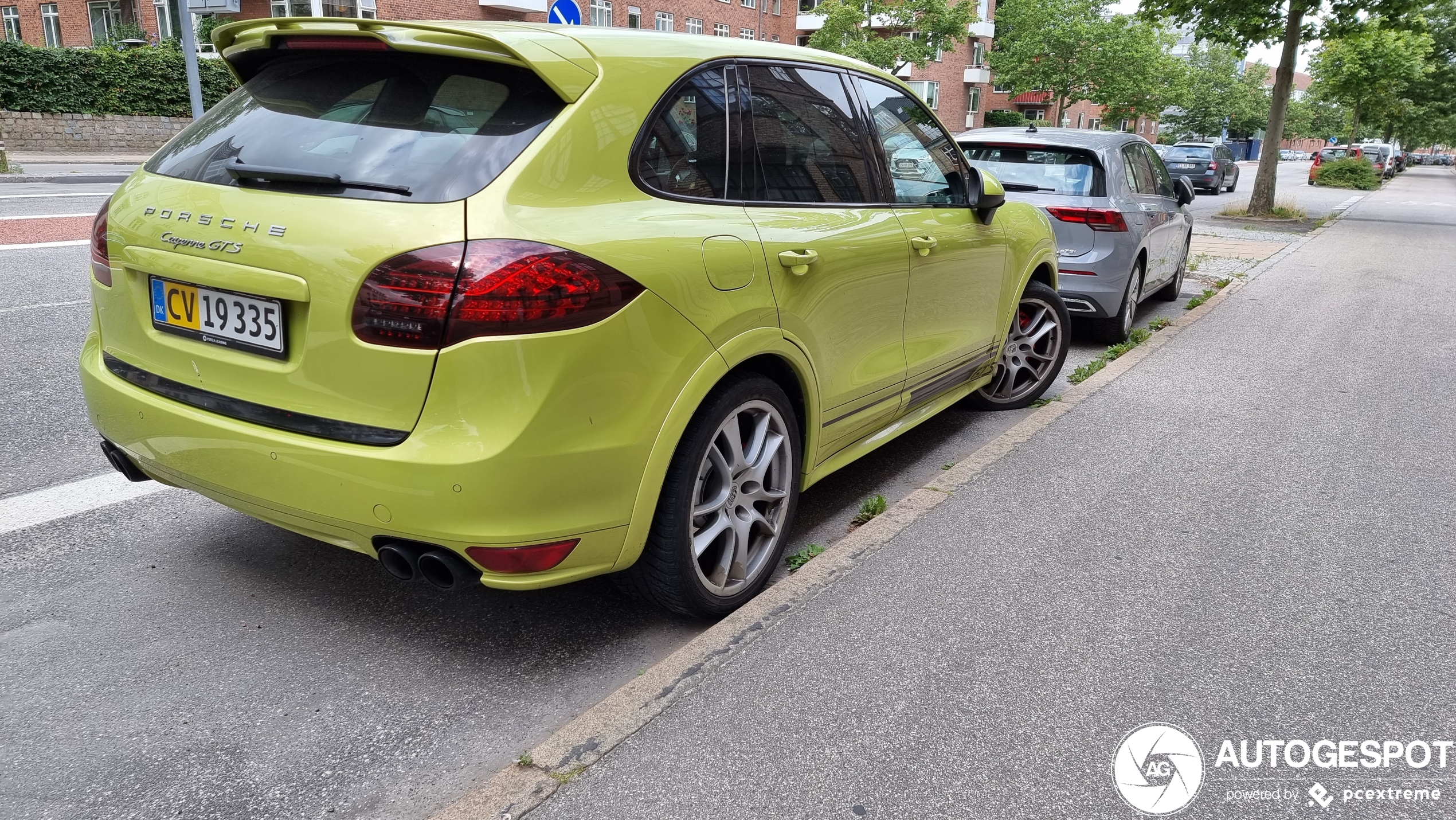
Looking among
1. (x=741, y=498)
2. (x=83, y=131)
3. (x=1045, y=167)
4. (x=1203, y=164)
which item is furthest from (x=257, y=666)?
(x=1203, y=164)

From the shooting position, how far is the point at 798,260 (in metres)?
3.15

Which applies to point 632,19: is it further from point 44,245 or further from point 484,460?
point 484,460

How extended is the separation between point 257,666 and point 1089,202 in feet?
21.1

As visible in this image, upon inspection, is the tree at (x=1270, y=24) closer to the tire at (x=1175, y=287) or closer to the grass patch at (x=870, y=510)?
the tire at (x=1175, y=287)

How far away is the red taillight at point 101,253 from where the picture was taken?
2.97m

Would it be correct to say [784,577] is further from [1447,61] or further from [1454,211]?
[1447,61]

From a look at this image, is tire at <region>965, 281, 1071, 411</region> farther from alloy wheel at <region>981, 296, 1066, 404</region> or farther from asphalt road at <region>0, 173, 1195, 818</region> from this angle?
asphalt road at <region>0, 173, 1195, 818</region>

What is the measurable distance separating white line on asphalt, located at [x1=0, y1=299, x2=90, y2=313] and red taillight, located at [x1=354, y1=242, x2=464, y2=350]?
19.9 ft

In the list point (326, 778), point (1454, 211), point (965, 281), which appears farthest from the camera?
point (1454, 211)

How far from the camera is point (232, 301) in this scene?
2609 mm

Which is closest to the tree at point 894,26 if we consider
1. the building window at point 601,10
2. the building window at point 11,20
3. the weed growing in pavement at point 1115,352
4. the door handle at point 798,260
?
→ the building window at point 601,10

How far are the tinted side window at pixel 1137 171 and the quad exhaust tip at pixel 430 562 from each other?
674 cm

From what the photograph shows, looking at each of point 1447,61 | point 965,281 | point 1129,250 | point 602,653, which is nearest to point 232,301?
point 602,653

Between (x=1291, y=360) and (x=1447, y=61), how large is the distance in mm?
66621
